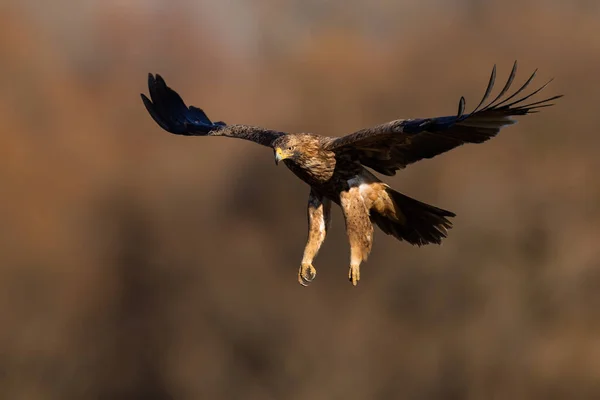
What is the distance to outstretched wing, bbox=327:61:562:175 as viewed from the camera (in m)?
9.87

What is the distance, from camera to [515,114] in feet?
32.3

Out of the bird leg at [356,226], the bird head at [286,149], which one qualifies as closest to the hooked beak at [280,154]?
the bird head at [286,149]

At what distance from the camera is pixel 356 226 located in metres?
11.1

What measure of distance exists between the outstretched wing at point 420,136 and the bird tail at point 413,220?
50cm

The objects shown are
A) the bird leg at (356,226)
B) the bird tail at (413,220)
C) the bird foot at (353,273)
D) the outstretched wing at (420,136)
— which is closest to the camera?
the outstretched wing at (420,136)

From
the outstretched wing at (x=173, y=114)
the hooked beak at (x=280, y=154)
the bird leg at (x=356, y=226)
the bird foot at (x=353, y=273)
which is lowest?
the bird foot at (x=353, y=273)

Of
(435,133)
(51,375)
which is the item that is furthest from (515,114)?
(51,375)

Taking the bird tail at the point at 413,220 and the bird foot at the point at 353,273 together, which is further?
the bird tail at the point at 413,220

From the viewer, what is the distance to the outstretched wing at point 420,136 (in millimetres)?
9873

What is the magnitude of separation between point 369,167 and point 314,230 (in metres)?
1.02

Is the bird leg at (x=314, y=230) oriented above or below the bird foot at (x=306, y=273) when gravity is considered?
above

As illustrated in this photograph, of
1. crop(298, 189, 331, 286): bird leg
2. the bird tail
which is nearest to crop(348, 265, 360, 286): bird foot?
crop(298, 189, 331, 286): bird leg

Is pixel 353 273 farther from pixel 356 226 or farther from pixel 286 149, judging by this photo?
pixel 286 149

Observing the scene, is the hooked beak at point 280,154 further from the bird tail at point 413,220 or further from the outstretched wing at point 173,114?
the outstretched wing at point 173,114
